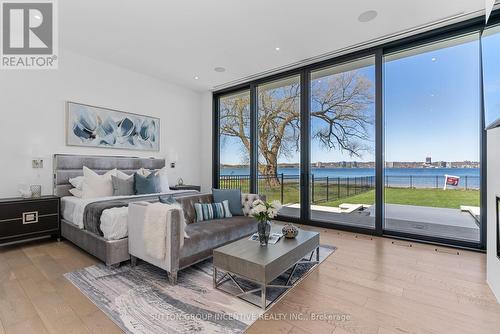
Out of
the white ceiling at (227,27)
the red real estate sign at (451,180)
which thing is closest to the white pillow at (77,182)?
the white ceiling at (227,27)

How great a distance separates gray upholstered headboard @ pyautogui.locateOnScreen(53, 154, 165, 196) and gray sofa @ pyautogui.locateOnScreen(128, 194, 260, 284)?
2042mm

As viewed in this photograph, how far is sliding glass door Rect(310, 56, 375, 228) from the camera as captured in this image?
4.11m

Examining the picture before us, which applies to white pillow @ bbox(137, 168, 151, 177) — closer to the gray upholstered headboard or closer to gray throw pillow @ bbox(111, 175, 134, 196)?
the gray upholstered headboard

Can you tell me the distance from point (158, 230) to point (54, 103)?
3.29m

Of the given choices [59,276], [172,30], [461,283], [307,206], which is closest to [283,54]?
[172,30]

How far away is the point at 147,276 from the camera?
97.7 inches

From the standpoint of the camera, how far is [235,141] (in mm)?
5906

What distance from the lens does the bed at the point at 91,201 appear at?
265cm

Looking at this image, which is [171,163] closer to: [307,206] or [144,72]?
[144,72]

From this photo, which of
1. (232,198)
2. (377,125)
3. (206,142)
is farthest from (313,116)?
(206,142)

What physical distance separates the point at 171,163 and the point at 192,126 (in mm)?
1188

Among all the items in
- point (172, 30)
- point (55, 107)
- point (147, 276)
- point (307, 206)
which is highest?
point (172, 30)

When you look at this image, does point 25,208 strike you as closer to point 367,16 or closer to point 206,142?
point 206,142

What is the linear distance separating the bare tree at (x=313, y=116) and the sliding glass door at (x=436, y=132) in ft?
1.48
